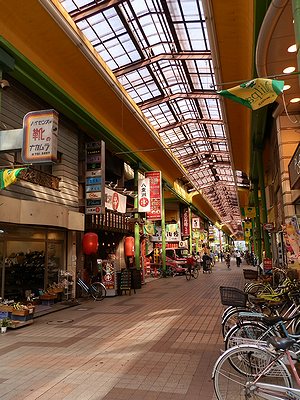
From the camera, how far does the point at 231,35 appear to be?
28.0 ft

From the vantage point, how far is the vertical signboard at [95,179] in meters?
12.9

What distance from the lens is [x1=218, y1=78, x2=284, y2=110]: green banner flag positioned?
448 cm

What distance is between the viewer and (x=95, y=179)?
13141 mm

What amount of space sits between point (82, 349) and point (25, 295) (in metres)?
5.06

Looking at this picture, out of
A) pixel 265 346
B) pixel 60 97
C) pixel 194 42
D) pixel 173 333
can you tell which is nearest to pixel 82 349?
pixel 173 333

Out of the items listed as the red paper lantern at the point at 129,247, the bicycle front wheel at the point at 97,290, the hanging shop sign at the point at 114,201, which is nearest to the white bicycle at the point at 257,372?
the bicycle front wheel at the point at 97,290

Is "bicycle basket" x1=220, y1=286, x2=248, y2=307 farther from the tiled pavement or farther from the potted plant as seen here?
the potted plant

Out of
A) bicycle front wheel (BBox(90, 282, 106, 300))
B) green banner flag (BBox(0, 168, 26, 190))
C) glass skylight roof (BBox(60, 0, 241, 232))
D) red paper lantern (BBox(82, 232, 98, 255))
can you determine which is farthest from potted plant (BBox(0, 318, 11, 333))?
glass skylight roof (BBox(60, 0, 241, 232))

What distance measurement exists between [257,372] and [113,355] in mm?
2980

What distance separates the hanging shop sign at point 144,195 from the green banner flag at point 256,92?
1348cm

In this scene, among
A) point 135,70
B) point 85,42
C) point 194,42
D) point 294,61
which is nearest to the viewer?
point 294,61

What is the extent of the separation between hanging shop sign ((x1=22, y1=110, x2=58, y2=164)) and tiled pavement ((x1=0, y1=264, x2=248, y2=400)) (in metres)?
3.79

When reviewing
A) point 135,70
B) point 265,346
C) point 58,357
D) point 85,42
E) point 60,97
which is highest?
point 135,70

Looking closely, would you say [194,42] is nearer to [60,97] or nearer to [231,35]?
[231,35]
